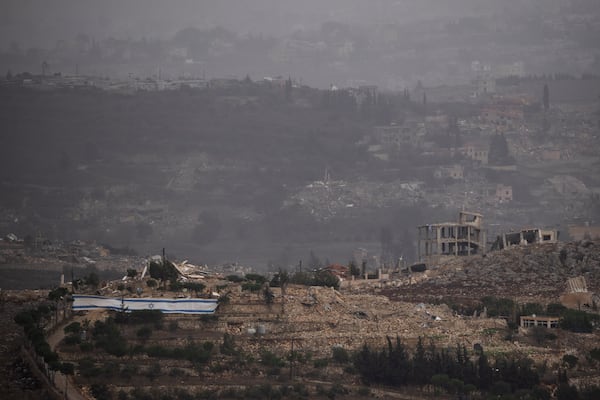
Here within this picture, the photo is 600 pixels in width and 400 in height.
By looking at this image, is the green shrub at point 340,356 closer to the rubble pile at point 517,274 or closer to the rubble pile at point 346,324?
the rubble pile at point 346,324

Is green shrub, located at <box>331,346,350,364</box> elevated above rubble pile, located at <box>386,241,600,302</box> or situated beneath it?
situated beneath

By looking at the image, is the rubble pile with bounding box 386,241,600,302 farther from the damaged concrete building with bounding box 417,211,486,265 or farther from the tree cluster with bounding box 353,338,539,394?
the tree cluster with bounding box 353,338,539,394

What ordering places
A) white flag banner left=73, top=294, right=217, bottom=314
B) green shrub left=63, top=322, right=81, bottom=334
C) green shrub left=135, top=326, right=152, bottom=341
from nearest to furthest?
green shrub left=63, top=322, right=81, bottom=334 < green shrub left=135, top=326, right=152, bottom=341 < white flag banner left=73, top=294, right=217, bottom=314

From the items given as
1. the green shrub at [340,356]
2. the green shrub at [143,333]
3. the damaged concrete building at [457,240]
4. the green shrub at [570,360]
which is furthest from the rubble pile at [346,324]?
the damaged concrete building at [457,240]

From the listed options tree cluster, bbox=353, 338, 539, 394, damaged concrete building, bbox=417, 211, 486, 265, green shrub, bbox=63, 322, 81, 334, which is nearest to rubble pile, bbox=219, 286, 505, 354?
tree cluster, bbox=353, 338, 539, 394

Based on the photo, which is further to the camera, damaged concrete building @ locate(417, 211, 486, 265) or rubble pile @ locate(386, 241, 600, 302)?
damaged concrete building @ locate(417, 211, 486, 265)

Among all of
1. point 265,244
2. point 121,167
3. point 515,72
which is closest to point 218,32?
point 515,72

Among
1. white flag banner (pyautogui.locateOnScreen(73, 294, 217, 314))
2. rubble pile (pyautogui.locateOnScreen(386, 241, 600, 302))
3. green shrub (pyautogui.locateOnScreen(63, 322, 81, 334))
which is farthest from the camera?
rubble pile (pyautogui.locateOnScreen(386, 241, 600, 302))

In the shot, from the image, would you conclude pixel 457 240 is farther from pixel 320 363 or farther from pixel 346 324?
pixel 320 363

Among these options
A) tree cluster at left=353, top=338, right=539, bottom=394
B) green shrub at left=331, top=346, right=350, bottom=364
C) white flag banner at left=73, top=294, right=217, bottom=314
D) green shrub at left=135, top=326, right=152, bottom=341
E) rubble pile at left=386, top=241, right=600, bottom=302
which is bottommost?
tree cluster at left=353, top=338, right=539, bottom=394

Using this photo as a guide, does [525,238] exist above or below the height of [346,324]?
above

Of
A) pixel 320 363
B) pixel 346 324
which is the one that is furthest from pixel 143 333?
pixel 346 324
